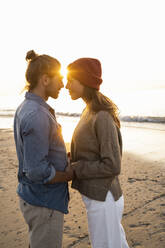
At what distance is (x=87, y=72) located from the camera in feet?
8.36

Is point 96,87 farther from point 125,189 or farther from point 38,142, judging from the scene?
point 125,189

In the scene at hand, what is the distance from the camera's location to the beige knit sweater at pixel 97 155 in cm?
232

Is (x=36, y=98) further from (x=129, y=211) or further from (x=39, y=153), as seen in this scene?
(x=129, y=211)

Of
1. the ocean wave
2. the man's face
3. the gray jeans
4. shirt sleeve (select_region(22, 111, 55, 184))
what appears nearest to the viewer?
shirt sleeve (select_region(22, 111, 55, 184))

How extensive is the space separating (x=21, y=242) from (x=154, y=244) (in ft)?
6.86

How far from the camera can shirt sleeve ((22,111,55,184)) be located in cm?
196

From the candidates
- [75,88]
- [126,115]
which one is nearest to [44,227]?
[75,88]

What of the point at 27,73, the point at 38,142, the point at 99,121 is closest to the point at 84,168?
the point at 99,121

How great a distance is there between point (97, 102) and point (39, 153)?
0.84m

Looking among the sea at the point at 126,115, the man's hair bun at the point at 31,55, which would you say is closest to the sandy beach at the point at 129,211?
the sea at the point at 126,115

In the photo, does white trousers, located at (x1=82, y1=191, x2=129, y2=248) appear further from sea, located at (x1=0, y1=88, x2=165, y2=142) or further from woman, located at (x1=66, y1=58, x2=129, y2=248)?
sea, located at (x1=0, y1=88, x2=165, y2=142)

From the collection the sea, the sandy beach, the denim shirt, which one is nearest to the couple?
the denim shirt

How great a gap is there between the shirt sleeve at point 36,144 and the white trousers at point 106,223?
0.78m

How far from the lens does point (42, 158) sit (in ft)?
6.55
